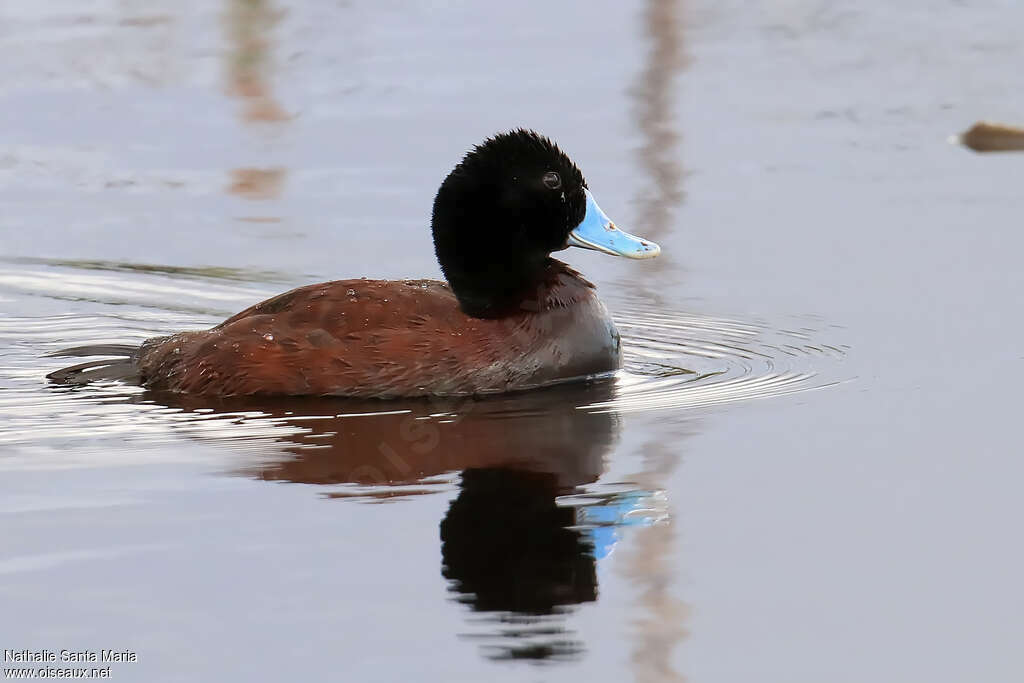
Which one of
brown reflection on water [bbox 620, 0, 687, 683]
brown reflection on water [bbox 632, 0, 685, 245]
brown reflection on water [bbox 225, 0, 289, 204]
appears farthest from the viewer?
brown reflection on water [bbox 225, 0, 289, 204]

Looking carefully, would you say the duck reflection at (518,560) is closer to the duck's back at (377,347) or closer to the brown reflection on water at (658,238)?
the brown reflection on water at (658,238)

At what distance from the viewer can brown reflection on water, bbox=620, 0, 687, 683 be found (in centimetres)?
473

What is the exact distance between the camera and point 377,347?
7.59 meters

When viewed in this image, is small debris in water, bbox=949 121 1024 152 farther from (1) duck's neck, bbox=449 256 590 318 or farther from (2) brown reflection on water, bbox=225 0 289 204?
(1) duck's neck, bbox=449 256 590 318

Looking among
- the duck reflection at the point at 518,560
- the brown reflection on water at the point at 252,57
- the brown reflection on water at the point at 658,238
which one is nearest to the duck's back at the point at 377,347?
the brown reflection on water at the point at 658,238

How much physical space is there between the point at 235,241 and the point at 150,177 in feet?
4.78

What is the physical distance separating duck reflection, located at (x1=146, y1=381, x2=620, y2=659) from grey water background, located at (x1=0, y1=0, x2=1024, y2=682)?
0.02 meters

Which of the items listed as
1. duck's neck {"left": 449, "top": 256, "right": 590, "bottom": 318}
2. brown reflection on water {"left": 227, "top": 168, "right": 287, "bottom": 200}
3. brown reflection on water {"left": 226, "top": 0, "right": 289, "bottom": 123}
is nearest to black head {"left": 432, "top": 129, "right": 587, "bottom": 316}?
duck's neck {"left": 449, "top": 256, "right": 590, "bottom": 318}

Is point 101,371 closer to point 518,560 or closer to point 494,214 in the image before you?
point 494,214

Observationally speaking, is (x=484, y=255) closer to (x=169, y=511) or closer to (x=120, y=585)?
(x=169, y=511)

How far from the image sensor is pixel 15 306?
9.29 meters

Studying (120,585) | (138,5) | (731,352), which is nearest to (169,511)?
(120,585)

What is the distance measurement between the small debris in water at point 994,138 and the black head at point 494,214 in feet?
14.9

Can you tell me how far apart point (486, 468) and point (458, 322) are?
4.71ft
